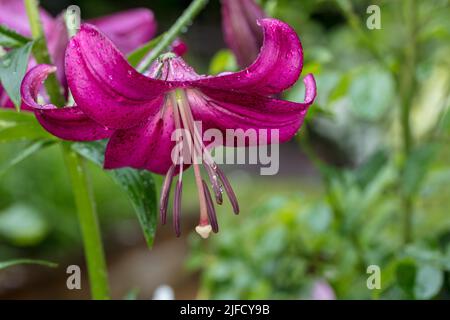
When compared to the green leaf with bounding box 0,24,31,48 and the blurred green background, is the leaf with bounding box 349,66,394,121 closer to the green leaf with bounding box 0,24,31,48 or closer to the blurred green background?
the blurred green background

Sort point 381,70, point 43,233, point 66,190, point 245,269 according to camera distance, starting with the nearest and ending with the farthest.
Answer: point 381,70, point 245,269, point 43,233, point 66,190

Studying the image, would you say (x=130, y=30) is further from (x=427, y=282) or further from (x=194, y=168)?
(x=427, y=282)

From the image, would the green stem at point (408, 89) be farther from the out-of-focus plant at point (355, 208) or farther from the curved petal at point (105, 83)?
the curved petal at point (105, 83)

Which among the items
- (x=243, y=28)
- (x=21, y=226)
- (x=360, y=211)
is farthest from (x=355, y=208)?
(x=21, y=226)

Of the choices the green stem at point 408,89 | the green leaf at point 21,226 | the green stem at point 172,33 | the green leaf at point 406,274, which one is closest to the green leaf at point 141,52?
the green stem at point 172,33
